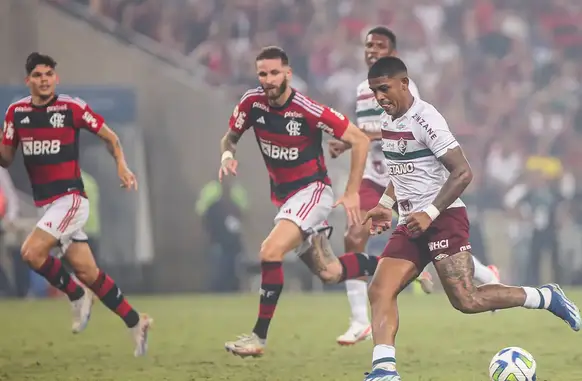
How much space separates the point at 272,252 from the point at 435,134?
83.8 inches

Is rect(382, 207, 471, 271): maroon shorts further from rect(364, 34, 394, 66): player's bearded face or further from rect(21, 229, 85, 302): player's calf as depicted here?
rect(21, 229, 85, 302): player's calf

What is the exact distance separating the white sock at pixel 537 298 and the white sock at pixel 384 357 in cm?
106

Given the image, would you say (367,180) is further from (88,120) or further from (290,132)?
(88,120)

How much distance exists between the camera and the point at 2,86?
17.6 meters

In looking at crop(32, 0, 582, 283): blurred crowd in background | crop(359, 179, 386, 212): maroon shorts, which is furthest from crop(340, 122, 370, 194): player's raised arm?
crop(32, 0, 582, 283): blurred crowd in background

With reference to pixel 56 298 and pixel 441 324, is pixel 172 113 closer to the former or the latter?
pixel 56 298

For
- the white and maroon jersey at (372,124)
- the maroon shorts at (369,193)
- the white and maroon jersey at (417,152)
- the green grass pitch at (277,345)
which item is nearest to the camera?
the white and maroon jersey at (417,152)

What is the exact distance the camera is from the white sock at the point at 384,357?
6500mm

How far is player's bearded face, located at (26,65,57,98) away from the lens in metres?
9.09

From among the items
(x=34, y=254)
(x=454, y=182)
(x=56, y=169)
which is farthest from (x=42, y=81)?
(x=454, y=182)

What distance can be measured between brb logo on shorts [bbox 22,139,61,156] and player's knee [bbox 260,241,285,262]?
6.42 feet

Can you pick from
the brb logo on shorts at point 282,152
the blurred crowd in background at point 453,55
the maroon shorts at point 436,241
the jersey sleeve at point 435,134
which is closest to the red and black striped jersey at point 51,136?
the brb logo on shorts at point 282,152

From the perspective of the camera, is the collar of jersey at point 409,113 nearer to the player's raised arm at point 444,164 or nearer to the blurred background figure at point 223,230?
the player's raised arm at point 444,164

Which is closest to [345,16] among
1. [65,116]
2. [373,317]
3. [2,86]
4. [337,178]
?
[337,178]
